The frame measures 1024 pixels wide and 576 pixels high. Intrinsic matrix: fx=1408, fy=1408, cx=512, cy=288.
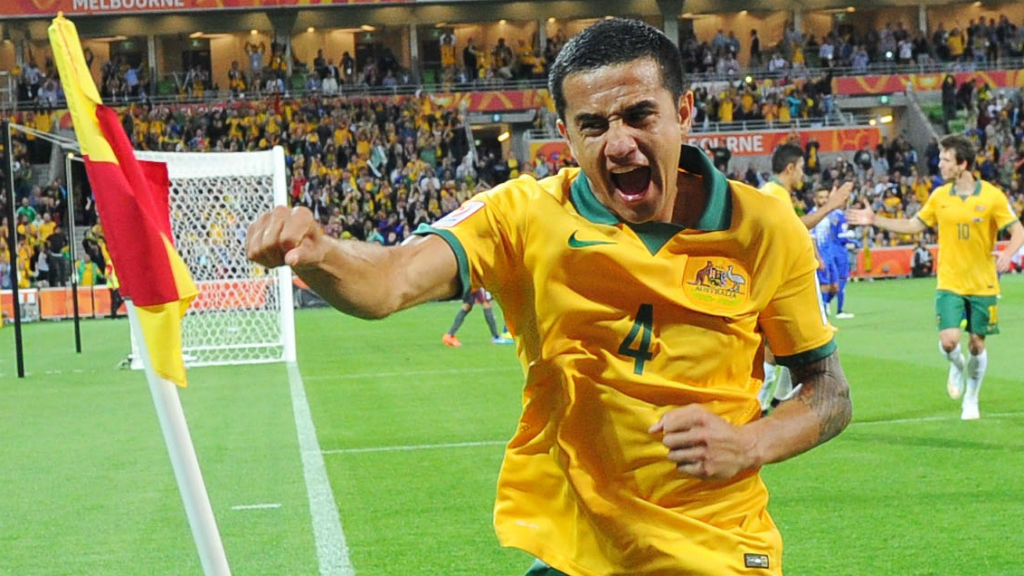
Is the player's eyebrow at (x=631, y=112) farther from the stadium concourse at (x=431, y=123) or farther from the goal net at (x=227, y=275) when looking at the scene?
the stadium concourse at (x=431, y=123)

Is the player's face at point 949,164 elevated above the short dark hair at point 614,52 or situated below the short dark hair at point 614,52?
below

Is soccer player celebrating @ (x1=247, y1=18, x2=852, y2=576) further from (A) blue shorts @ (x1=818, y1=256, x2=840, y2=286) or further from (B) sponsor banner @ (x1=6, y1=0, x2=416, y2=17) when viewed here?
(B) sponsor banner @ (x1=6, y1=0, x2=416, y2=17)

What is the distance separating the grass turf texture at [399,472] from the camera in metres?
7.26

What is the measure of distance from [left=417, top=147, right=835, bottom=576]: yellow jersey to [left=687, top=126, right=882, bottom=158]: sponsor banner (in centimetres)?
4178

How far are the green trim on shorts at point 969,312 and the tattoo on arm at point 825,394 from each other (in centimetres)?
872

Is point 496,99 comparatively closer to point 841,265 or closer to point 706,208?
point 841,265

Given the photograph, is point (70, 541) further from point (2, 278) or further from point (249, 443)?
point (2, 278)

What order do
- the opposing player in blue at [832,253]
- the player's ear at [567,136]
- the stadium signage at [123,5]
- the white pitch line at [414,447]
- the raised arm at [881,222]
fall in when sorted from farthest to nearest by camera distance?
the stadium signage at [123,5] < the opposing player in blue at [832,253] < the raised arm at [881,222] < the white pitch line at [414,447] < the player's ear at [567,136]

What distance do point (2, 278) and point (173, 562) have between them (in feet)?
94.8

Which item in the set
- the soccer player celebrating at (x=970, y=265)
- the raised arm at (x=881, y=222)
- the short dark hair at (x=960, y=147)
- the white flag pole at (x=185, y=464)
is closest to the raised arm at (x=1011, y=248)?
the soccer player celebrating at (x=970, y=265)

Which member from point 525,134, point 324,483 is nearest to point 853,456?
point 324,483

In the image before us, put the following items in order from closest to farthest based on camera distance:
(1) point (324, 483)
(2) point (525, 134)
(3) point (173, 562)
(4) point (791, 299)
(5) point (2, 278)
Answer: (4) point (791, 299), (3) point (173, 562), (1) point (324, 483), (5) point (2, 278), (2) point (525, 134)

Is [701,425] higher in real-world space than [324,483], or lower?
higher

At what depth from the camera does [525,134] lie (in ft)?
149
